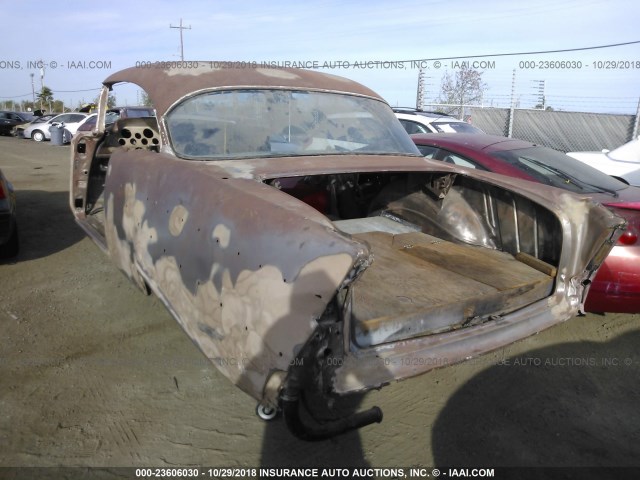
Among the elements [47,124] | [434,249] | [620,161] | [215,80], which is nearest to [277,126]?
[215,80]

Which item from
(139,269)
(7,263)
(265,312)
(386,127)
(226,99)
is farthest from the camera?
(7,263)

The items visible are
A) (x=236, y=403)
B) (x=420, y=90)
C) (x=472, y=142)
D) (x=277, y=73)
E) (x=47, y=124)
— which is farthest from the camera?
(x=47, y=124)

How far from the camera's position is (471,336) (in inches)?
96.1

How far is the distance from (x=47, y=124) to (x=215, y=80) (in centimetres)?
2130

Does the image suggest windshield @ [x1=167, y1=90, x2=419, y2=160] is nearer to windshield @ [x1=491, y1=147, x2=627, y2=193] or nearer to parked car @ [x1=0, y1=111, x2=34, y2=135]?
windshield @ [x1=491, y1=147, x2=627, y2=193]

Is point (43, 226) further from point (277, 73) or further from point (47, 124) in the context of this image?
point (47, 124)

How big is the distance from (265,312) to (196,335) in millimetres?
664

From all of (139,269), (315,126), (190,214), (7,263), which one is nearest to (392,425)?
(190,214)

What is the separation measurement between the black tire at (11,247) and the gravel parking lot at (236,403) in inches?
35.7

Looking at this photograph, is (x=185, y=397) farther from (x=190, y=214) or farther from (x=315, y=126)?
(x=315, y=126)

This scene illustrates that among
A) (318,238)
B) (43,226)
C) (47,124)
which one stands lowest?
(43,226)

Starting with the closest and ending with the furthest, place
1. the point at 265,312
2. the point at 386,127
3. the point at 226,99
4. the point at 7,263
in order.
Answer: the point at 265,312
the point at 226,99
the point at 386,127
the point at 7,263

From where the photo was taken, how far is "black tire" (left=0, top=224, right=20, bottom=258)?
4.71 m

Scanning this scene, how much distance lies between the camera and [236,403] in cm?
273
